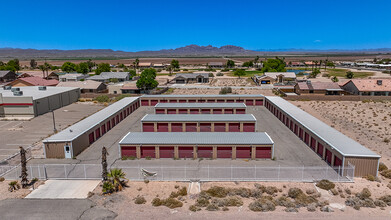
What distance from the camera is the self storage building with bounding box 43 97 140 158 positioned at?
34.1 m

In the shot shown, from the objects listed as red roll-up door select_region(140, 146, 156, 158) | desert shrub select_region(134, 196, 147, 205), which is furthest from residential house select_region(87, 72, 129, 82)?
desert shrub select_region(134, 196, 147, 205)

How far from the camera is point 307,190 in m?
24.9

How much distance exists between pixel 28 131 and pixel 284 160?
41.5 meters

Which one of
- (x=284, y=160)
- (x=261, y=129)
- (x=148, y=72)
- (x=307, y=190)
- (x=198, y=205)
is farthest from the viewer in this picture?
(x=148, y=72)

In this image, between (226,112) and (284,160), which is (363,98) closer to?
(226,112)

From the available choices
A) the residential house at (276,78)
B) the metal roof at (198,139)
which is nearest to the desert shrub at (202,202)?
the metal roof at (198,139)

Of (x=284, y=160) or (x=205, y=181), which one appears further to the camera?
(x=284, y=160)

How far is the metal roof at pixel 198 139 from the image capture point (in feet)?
110

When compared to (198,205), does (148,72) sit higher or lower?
higher

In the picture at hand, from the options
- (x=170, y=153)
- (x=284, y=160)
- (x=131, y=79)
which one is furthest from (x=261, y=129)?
(x=131, y=79)

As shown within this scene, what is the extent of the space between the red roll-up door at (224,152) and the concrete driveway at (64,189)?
46.4 feet

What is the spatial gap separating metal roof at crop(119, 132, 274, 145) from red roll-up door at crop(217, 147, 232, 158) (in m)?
0.67

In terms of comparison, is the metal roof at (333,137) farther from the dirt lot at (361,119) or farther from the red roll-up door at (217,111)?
the red roll-up door at (217,111)

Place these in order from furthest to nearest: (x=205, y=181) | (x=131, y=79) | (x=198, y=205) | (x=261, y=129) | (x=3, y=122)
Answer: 1. (x=131, y=79)
2. (x=3, y=122)
3. (x=261, y=129)
4. (x=205, y=181)
5. (x=198, y=205)
